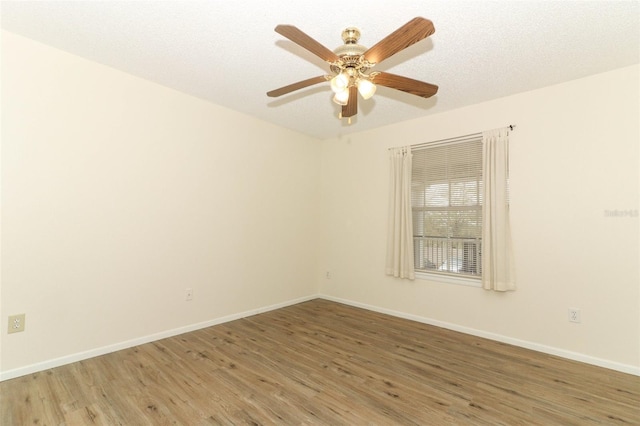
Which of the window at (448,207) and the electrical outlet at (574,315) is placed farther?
the window at (448,207)

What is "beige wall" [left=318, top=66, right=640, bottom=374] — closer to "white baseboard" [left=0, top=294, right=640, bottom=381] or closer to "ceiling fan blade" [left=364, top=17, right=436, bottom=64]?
"white baseboard" [left=0, top=294, right=640, bottom=381]

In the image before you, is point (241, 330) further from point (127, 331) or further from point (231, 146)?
point (231, 146)

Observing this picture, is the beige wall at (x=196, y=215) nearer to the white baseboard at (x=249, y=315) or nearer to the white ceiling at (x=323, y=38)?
the white baseboard at (x=249, y=315)

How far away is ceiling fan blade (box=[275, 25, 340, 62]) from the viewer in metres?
1.60

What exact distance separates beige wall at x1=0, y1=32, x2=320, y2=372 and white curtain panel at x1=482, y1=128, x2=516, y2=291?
2641mm

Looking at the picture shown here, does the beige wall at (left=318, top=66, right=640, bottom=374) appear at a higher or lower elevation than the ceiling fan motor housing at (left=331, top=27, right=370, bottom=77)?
lower

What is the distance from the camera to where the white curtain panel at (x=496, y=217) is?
3252mm

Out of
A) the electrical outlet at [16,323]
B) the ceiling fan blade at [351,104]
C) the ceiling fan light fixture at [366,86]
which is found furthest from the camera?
the electrical outlet at [16,323]

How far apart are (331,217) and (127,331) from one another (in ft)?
9.90

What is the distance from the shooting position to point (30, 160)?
249 centimetres

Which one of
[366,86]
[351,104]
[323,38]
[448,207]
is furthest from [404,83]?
[448,207]

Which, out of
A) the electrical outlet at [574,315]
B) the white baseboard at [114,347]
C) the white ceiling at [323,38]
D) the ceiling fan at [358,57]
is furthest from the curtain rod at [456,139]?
the white baseboard at [114,347]

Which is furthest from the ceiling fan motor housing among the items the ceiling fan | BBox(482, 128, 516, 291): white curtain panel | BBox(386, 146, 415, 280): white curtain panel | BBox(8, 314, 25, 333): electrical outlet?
BBox(8, 314, 25, 333): electrical outlet

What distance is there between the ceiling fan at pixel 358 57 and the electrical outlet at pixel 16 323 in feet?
8.70
